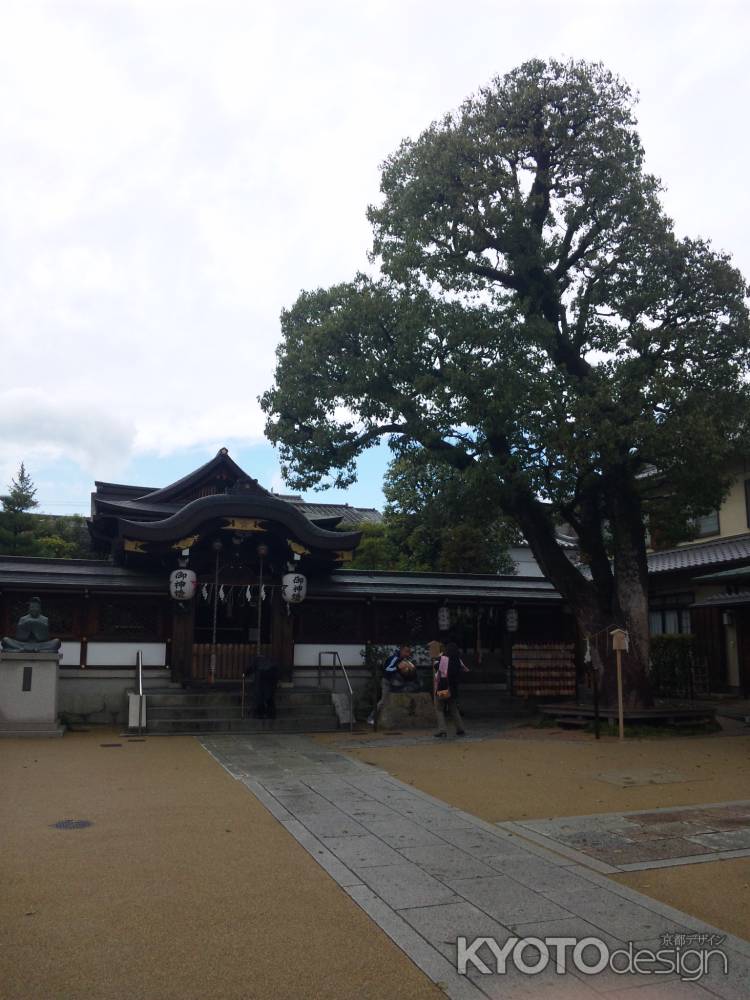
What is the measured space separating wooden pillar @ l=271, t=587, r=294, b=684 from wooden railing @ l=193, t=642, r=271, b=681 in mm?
381

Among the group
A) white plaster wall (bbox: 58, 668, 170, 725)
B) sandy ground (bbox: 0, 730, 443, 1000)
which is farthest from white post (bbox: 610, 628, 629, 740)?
white plaster wall (bbox: 58, 668, 170, 725)

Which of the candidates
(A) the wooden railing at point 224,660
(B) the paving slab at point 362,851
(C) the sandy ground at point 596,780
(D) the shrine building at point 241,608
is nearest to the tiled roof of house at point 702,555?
(D) the shrine building at point 241,608

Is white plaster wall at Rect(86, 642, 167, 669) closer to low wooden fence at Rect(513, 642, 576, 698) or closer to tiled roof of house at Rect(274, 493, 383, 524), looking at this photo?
low wooden fence at Rect(513, 642, 576, 698)

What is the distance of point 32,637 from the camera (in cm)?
1524

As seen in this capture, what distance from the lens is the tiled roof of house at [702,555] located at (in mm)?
21953

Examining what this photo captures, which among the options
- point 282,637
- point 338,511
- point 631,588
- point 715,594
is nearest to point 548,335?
point 631,588

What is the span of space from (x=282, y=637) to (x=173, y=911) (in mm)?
12769

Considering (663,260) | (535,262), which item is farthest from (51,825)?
(663,260)

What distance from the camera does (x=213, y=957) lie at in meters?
4.61

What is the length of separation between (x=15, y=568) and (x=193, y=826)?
1141 cm

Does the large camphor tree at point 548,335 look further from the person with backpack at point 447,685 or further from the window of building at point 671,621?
the window of building at point 671,621

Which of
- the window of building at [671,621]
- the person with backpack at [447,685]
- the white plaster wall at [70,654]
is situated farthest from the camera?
the window of building at [671,621]

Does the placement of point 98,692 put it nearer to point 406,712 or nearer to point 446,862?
point 406,712

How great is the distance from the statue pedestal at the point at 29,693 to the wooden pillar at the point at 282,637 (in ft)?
15.9
